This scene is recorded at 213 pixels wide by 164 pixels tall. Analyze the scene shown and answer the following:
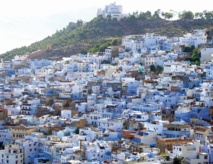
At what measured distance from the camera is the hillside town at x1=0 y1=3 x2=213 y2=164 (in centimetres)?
2209

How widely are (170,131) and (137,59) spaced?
14356 millimetres

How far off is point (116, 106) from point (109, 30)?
2308 cm

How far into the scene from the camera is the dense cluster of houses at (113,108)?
22.1 m

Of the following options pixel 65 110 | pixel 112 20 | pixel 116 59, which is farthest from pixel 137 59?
pixel 112 20

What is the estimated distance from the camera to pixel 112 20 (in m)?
51.2

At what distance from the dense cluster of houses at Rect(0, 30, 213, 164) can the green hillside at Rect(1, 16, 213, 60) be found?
636 centimetres

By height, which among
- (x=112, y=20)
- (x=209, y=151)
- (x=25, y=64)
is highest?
(x=112, y=20)

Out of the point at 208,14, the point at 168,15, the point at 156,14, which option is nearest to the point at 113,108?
the point at 208,14

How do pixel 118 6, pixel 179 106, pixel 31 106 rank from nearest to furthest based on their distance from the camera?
1. pixel 179 106
2. pixel 31 106
3. pixel 118 6

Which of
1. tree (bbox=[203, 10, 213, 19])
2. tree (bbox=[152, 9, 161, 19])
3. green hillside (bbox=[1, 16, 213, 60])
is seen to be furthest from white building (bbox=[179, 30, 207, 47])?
tree (bbox=[152, 9, 161, 19])

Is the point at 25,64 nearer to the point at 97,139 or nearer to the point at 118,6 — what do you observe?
the point at 118,6

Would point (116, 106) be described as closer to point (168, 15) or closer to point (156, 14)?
point (168, 15)

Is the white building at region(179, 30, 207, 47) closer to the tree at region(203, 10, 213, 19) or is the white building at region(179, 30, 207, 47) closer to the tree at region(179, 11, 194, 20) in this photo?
the tree at region(203, 10, 213, 19)

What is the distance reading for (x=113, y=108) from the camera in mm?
27641
